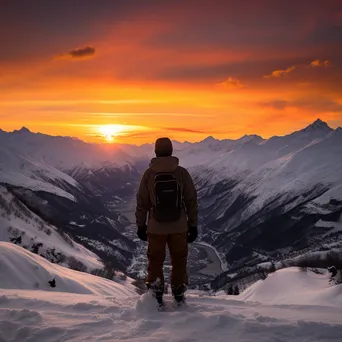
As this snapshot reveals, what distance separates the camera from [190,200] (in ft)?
29.5

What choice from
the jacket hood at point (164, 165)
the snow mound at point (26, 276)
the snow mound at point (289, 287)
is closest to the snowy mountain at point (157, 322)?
the jacket hood at point (164, 165)

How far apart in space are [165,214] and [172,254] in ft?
3.46

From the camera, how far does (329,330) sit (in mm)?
6590

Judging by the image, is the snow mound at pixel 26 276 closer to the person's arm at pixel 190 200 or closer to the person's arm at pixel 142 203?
the person's arm at pixel 142 203

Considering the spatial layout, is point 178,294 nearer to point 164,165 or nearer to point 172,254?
point 172,254

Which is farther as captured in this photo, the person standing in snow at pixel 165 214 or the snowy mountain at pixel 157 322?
the person standing in snow at pixel 165 214

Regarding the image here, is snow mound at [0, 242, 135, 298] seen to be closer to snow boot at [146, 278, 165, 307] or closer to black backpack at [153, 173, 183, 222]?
snow boot at [146, 278, 165, 307]

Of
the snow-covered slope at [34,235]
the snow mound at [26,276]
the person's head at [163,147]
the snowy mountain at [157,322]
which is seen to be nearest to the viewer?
the snowy mountain at [157,322]

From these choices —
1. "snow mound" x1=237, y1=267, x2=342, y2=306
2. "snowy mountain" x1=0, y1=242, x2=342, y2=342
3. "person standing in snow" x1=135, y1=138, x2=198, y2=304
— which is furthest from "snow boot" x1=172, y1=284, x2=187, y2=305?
"snow mound" x1=237, y1=267, x2=342, y2=306

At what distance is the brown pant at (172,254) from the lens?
28.9ft

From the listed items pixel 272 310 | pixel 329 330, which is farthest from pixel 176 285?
pixel 329 330

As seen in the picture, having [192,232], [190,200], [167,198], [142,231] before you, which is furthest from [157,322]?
[190,200]

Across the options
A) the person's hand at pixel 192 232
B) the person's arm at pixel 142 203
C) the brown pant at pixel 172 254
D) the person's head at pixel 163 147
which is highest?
the person's head at pixel 163 147

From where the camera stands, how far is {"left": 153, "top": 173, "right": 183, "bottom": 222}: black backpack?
8617mm
